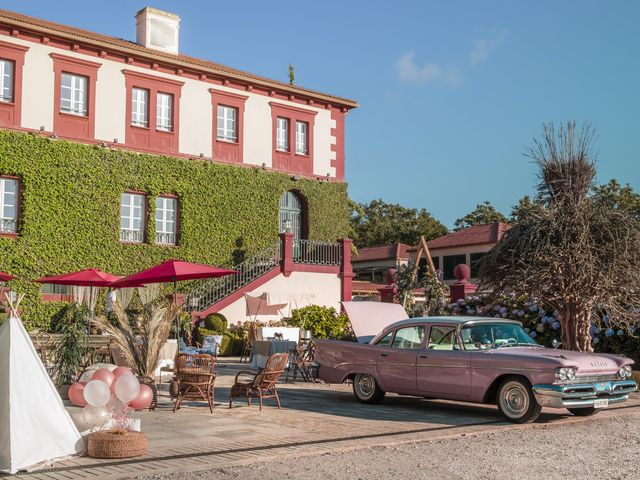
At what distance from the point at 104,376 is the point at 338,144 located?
953 inches

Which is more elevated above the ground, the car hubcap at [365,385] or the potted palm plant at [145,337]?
the potted palm plant at [145,337]

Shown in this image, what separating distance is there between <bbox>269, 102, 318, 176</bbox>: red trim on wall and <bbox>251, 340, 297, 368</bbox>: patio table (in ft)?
45.2

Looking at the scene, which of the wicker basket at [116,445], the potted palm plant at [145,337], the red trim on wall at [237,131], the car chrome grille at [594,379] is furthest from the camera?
the red trim on wall at [237,131]

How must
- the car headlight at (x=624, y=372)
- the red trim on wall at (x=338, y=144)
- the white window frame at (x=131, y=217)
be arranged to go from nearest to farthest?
the car headlight at (x=624, y=372), the white window frame at (x=131, y=217), the red trim on wall at (x=338, y=144)

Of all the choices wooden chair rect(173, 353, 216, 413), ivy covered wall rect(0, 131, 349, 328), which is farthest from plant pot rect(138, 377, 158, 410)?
ivy covered wall rect(0, 131, 349, 328)

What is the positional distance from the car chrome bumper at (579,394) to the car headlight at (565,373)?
0.09m

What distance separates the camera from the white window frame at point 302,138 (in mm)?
31484

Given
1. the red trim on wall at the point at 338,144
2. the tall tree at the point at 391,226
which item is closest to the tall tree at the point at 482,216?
the tall tree at the point at 391,226

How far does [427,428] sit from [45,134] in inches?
735

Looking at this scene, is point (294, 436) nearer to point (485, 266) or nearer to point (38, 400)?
point (38, 400)

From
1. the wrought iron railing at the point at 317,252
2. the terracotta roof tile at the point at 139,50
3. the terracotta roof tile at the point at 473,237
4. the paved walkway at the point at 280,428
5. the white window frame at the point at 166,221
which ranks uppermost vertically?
the terracotta roof tile at the point at 139,50

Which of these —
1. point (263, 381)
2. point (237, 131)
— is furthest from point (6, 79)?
point (263, 381)

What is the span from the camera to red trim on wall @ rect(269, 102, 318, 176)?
3061 centimetres

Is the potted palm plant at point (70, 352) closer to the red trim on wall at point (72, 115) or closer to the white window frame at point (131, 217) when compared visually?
the white window frame at point (131, 217)
